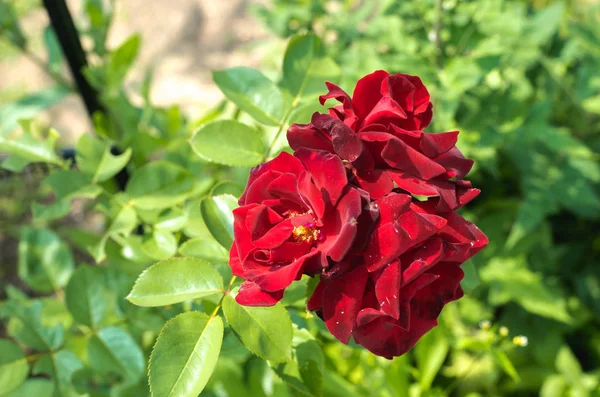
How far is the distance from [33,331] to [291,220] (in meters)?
0.57

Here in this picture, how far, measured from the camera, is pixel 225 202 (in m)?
0.71

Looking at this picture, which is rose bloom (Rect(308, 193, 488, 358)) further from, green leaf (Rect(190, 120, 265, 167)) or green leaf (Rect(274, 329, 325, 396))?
green leaf (Rect(190, 120, 265, 167))

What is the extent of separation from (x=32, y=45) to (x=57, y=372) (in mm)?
2043

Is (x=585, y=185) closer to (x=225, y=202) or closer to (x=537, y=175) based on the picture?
(x=537, y=175)

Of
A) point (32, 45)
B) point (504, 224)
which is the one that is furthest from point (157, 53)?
point (504, 224)

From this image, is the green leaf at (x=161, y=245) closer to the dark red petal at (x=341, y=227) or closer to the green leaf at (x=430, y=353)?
the dark red petal at (x=341, y=227)

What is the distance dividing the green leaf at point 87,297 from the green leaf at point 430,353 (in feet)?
2.46

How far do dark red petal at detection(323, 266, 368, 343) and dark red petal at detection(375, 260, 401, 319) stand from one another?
26 mm

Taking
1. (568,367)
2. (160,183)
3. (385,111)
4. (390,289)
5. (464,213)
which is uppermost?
(385,111)

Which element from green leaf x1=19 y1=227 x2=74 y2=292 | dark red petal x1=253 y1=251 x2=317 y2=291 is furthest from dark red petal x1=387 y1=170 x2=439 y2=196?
green leaf x1=19 y1=227 x2=74 y2=292

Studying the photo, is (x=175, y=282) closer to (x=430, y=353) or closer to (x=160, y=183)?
(x=160, y=183)

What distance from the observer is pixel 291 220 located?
0.55 meters

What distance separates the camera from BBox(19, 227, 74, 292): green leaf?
3.73 ft

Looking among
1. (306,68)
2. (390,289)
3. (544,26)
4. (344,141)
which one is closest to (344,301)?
(390,289)
